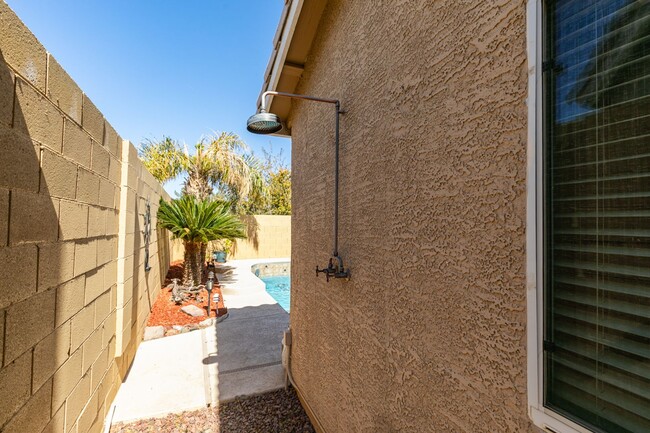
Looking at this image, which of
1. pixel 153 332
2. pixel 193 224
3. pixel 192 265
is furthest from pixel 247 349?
pixel 192 265

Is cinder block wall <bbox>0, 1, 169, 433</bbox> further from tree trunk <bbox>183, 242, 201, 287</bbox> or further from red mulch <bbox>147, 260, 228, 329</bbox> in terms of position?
tree trunk <bbox>183, 242, 201, 287</bbox>

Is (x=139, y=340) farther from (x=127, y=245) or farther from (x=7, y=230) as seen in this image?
(x=7, y=230)

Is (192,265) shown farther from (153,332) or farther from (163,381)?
(163,381)

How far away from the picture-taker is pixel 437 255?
1.70 meters

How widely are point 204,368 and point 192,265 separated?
557 centimetres

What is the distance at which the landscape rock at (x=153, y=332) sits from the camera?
648 centimetres

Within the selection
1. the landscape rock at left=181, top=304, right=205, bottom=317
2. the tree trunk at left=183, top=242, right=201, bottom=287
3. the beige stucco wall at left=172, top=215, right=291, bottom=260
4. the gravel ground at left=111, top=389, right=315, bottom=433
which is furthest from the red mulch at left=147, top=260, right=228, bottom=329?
the beige stucco wall at left=172, top=215, right=291, bottom=260

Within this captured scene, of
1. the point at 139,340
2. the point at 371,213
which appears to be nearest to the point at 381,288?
the point at 371,213

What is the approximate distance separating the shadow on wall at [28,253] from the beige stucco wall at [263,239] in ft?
56.0

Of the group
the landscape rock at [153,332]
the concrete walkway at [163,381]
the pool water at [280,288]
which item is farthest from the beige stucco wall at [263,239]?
the concrete walkway at [163,381]

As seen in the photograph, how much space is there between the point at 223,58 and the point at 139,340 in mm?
18234

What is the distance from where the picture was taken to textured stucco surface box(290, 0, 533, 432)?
4.24 feet

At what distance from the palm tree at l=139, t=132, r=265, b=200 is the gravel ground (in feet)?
45.6

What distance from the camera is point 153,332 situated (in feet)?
21.6
